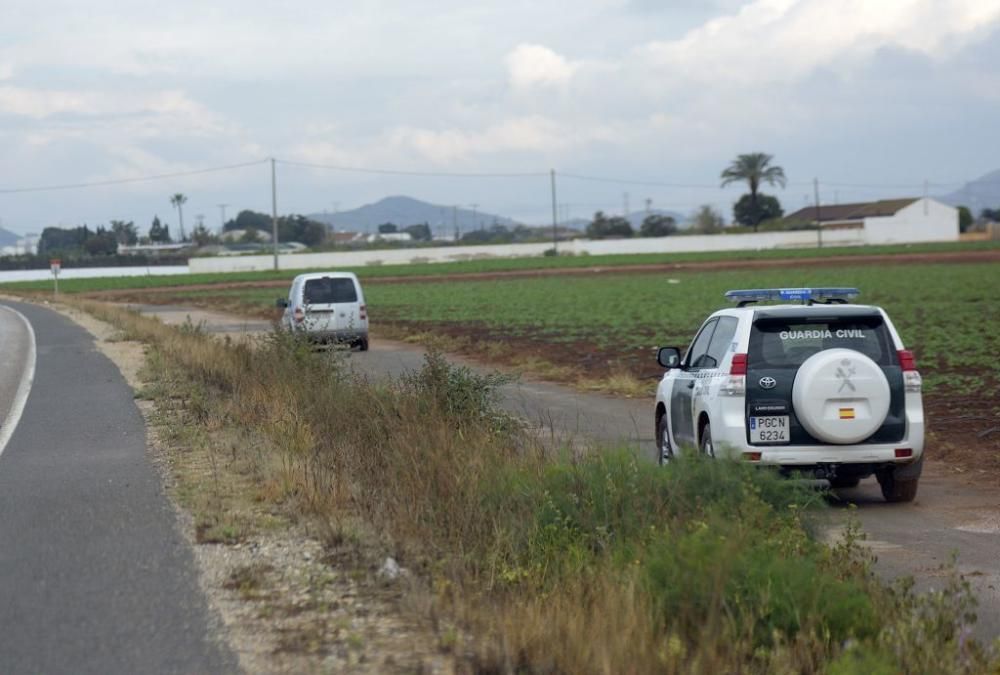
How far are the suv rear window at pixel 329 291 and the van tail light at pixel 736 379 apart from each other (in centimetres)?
2134

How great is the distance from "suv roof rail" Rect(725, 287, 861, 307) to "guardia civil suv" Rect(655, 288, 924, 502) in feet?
0.15

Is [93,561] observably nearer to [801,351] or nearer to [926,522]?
[801,351]

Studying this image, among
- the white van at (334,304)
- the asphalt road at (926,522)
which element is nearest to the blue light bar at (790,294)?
the asphalt road at (926,522)

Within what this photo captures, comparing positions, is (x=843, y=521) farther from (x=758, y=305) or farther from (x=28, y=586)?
(x=28, y=586)

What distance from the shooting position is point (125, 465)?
13.6 m

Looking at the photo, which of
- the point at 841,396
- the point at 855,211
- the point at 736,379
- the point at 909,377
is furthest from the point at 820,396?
the point at 855,211

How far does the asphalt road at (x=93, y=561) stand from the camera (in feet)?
22.9

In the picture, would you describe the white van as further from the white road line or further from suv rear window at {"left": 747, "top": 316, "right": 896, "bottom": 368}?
suv rear window at {"left": 747, "top": 316, "right": 896, "bottom": 368}

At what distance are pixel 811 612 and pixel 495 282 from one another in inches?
2768

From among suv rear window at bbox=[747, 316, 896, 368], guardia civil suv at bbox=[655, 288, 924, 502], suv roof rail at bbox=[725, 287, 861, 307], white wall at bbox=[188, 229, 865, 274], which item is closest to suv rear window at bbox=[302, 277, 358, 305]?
suv roof rail at bbox=[725, 287, 861, 307]

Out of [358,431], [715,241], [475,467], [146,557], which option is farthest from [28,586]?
[715,241]

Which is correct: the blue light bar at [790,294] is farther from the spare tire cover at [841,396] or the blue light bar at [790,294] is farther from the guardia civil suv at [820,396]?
the spare tire cover at [841,396]

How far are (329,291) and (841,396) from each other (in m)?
22.2

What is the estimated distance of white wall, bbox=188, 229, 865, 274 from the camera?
383 ft
